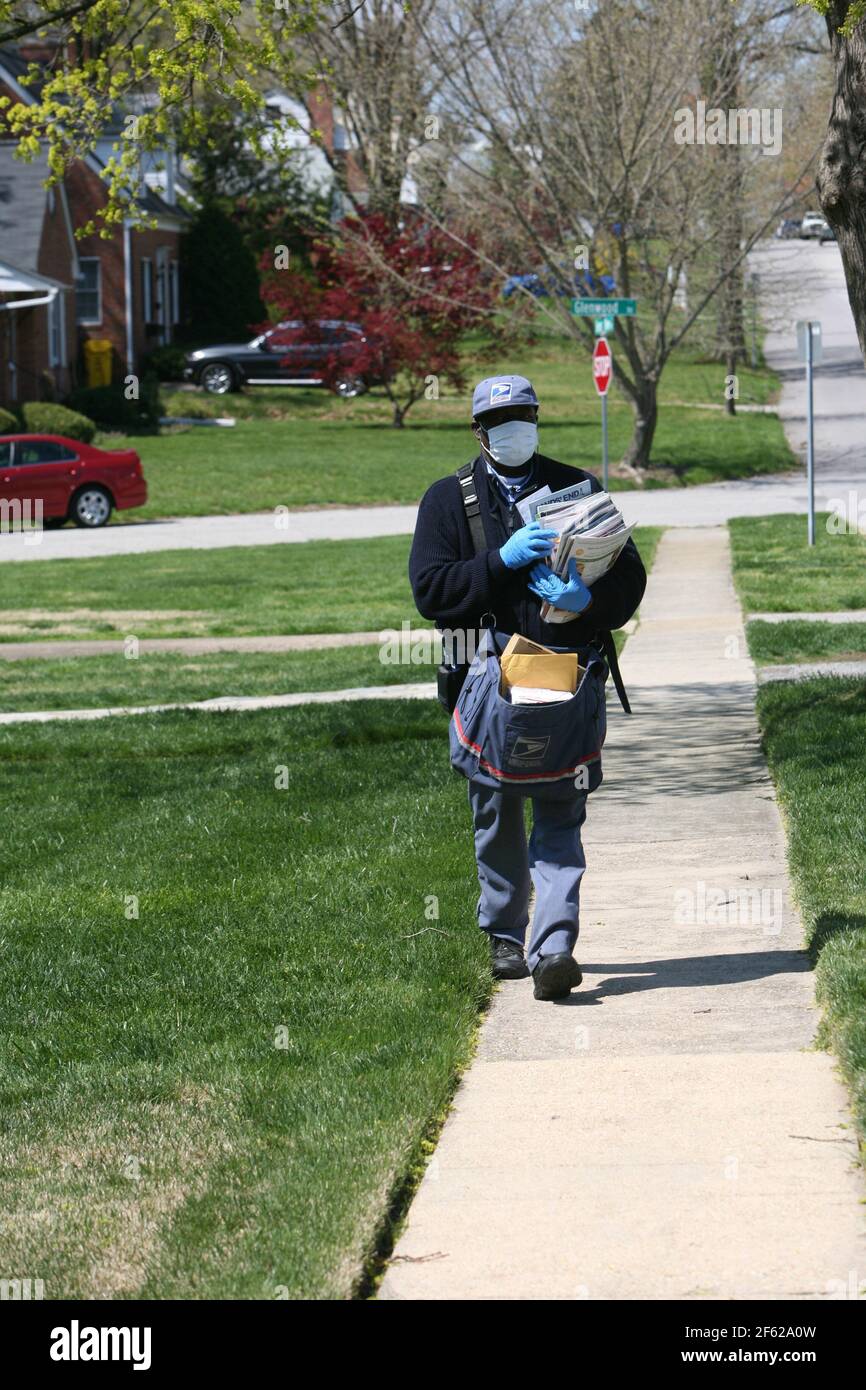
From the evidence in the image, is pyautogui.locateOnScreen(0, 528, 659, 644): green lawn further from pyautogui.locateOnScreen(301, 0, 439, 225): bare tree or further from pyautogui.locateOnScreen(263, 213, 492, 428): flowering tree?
pyautogui.locateOnScreen(263, 213, 492, 428): flowering tree

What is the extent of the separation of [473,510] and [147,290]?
46139 mm

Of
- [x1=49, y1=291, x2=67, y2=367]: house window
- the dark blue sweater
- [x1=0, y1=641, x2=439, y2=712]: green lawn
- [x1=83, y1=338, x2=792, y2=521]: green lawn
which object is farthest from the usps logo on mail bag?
[x1=49, y1=291, x2=67, y2=367]: house window

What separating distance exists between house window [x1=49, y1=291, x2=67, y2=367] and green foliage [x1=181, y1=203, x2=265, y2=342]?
33.9 ft

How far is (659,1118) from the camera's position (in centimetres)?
464

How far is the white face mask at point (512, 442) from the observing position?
18.4ft

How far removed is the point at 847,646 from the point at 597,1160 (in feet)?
30.6

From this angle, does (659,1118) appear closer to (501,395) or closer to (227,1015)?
(227,1015)

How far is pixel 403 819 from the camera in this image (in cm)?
826

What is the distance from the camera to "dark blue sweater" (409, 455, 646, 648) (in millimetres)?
5547

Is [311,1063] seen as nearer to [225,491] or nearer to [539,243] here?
[539,243]

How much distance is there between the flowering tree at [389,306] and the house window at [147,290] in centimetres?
578

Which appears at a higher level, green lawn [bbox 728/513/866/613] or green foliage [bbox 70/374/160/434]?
green foliage [bbox 70/374/160/434]

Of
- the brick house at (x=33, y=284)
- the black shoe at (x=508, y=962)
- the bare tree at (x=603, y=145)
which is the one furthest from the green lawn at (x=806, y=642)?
the brick house at (x=33, y=284)
